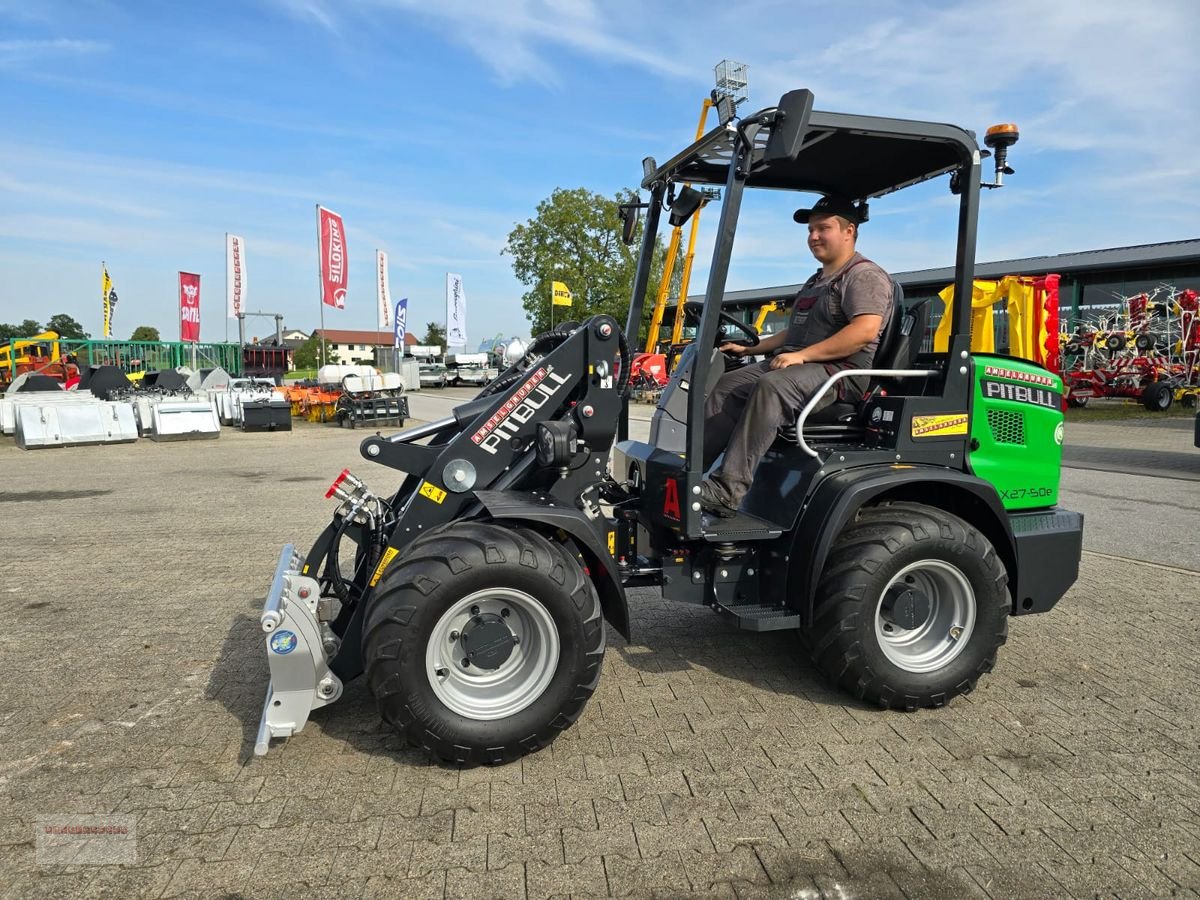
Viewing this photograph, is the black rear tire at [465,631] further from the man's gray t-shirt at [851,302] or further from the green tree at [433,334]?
the green tree at [433,334]

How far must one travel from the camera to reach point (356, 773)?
3260 millimetres

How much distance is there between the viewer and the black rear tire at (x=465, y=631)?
10.3 feet

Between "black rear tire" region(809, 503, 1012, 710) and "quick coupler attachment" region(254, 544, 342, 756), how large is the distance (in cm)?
213

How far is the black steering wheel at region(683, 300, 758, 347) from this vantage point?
14.8 ft

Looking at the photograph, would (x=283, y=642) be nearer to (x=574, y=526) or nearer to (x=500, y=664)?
(x=500, y=664)

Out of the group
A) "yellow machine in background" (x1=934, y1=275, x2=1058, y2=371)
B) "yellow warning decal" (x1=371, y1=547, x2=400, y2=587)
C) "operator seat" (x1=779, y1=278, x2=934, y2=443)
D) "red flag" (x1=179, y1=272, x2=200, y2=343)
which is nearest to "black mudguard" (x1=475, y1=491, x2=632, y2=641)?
"yellow warning decal" (x1=371, y1=547, x2=400, y2=587)

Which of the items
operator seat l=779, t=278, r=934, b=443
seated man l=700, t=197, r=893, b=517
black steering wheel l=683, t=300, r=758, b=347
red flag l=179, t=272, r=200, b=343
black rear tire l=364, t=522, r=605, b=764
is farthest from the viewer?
red flag l=179, t=272, r=200, b=343

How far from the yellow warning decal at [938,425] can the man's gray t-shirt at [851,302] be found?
1.28 feet

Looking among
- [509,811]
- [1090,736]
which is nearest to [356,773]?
[509,811]

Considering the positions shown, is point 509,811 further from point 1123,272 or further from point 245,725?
point 1123,272

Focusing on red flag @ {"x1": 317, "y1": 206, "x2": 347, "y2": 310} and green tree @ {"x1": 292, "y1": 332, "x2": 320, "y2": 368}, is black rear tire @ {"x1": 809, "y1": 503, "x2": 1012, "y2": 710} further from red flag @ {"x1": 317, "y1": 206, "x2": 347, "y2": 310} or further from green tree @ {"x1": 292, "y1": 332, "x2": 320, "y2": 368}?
green tree @ {"x1": 292, "y1": 332, "x2": 320, "y2": 368}

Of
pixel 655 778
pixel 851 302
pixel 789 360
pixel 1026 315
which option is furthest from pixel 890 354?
pixel 1026 315

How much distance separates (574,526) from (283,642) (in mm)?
1220

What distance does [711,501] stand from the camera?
3.80 metres
